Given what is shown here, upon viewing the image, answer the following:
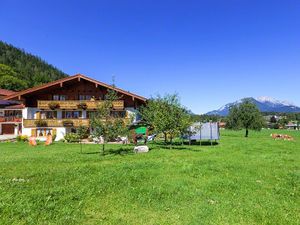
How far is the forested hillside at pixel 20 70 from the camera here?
343 ft

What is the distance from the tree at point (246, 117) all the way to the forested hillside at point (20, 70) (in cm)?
8290

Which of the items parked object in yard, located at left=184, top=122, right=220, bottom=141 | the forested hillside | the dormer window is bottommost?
parked object in yard, located at left=184, top=122, right=220, bottom=141

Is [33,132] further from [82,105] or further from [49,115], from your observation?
[82,105]

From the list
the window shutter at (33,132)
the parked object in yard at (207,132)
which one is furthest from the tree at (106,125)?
the window shutter at (33,132)

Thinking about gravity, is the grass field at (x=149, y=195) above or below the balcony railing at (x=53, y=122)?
below

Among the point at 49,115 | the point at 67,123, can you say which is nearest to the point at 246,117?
the point at 67,123

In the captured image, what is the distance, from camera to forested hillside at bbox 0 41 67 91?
105 m

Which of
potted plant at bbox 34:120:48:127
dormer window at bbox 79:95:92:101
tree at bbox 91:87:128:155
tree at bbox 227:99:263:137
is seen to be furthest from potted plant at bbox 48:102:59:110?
tree at bbox 227:99:263:137

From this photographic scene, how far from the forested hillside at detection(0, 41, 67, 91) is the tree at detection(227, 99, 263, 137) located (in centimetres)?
8290

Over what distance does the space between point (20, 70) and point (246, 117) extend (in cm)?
11923

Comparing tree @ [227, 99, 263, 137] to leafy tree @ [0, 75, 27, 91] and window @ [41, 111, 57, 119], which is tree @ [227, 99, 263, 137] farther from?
leafy tree @ [0, 75, 27, 91]

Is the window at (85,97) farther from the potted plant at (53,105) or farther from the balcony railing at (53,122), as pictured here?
the balcony railing at (53,122)

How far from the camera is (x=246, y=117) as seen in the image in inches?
2309

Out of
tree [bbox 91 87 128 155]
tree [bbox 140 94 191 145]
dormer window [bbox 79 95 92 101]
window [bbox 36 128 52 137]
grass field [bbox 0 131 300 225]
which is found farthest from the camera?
dormer window [bbox 79 95 92 101]
